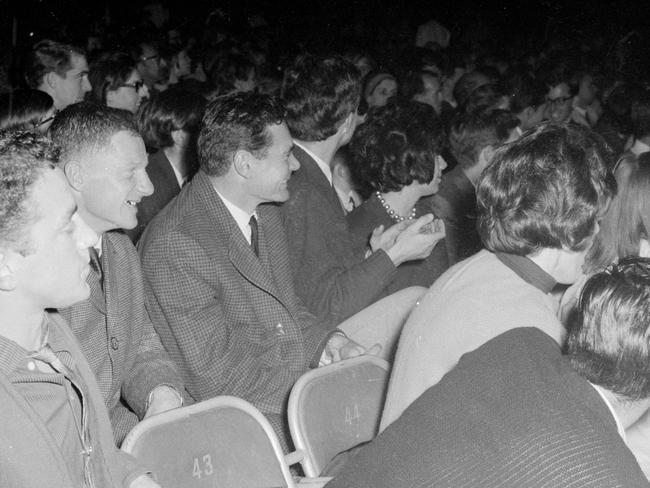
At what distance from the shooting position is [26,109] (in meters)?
3.36

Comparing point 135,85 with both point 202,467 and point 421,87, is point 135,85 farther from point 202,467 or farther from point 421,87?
point 202,467

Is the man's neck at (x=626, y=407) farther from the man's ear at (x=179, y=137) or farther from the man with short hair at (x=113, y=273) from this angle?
the man's ear at (x=179, y=137)

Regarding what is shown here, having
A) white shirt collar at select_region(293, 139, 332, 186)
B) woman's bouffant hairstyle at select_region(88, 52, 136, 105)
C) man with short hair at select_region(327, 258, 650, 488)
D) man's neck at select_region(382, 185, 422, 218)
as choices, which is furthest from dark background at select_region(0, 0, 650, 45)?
man with short hair at select_region(327, 258, 650, 488)

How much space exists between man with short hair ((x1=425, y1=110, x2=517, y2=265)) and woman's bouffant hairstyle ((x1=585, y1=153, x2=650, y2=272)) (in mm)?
995

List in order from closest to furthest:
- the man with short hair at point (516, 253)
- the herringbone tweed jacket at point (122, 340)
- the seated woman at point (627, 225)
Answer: the man with short hair at point (516, 253)
the herringbone tweed jacket at point (122, 340)
the seated woman at point (627, 225)

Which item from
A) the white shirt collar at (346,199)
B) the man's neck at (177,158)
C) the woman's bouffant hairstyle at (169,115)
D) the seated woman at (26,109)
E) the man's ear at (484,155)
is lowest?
the white shirt collar at (346,199)

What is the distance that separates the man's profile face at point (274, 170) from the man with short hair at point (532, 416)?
1.50 meters

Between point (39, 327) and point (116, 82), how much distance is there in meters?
3.66

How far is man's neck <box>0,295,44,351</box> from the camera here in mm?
1532

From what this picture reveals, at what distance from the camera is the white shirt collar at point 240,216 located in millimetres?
2803

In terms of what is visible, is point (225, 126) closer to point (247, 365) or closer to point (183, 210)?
point (183, 210)

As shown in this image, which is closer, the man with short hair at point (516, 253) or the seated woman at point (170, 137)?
the man with short hair at point (516, 253)

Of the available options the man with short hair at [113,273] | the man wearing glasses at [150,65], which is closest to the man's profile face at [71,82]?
the man wearing glasses at [150,65]

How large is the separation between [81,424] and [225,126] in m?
1.40
